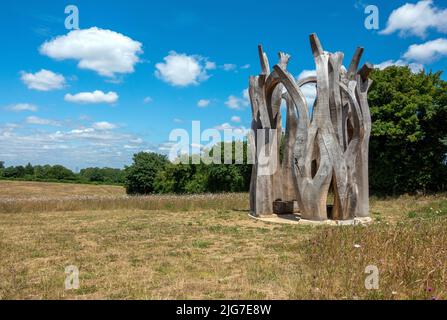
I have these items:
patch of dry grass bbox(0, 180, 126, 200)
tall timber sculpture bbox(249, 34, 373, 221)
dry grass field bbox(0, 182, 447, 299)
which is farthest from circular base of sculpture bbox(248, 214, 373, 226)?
patch of dry grass bbox(0, 180, 126, 200)

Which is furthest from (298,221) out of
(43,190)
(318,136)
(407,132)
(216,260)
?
(43,190)

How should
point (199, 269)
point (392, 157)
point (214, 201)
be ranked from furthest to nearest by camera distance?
point (392, 157), point (214, 201), point (199, 269)

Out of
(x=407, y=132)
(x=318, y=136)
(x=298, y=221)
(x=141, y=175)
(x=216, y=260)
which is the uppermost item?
(x=407, y=132)

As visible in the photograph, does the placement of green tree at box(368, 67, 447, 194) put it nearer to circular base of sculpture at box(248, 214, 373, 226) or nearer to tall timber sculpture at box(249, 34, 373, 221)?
tall timber sculpture at box(249, 34, 373, 221)

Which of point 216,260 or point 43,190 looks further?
point 43,190

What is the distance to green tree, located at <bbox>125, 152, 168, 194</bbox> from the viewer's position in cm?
4456

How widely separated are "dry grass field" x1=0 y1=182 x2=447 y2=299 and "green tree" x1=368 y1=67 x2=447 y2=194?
11.8m

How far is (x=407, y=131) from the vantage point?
19594 mm

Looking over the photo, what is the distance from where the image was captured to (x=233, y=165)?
33.4 meters

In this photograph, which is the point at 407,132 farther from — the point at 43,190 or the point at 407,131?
the point at 43,190

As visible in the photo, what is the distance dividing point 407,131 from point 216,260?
16.4 metres
